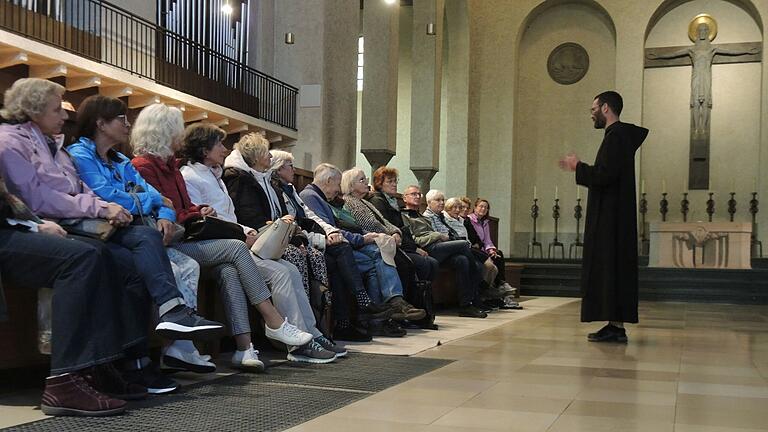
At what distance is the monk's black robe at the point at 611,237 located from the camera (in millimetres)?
5699

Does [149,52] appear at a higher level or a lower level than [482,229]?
higher

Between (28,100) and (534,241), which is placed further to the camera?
(534,241)

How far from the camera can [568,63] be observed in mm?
17812

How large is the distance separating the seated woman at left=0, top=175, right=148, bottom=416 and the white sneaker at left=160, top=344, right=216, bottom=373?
1.91ft

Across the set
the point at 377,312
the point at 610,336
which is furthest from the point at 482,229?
the point at 377,312

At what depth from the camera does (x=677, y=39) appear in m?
17.2

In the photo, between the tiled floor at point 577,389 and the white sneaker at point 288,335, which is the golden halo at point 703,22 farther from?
the white sneaker at point 288,335

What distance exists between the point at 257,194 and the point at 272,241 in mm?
470

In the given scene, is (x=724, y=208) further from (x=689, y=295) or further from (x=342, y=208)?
(x=342, y=208)

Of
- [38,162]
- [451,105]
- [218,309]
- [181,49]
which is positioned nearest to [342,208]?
[218,309]

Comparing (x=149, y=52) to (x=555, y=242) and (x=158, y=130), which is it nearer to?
(x=555, y=242)

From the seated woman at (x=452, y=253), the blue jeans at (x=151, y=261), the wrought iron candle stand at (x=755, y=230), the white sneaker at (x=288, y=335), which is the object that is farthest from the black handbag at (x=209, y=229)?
the wrought iron candle stand at (x=755, y=230)

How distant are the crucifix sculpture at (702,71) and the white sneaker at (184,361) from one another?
1484 cm

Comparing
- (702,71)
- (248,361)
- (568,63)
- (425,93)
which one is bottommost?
(248,361)
